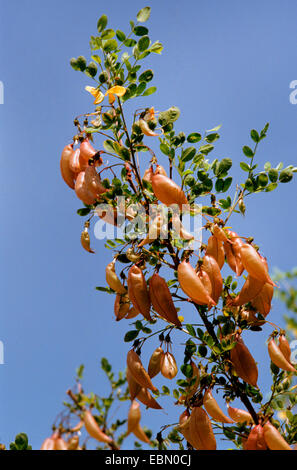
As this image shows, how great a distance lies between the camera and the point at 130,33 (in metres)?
1.64

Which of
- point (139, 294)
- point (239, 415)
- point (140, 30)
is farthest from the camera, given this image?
point (140, 30)

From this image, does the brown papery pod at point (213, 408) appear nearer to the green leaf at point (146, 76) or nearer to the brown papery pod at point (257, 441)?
the brown papery pod at point (257, 441)

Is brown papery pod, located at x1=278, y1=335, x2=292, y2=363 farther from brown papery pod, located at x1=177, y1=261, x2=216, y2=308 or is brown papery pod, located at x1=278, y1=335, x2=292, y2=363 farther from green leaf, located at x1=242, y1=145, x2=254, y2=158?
green leaf, located at x1=242, y1=145, x2=254, y2=158

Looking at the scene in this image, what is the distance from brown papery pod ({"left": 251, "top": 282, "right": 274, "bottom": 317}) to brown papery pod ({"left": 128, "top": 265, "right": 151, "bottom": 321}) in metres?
0.39

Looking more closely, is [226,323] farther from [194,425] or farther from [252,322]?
[194,425]

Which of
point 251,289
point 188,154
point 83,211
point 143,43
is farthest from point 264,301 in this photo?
point 143,43

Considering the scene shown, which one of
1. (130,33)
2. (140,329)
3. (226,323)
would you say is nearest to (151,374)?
(140,329)

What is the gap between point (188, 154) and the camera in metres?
1.55

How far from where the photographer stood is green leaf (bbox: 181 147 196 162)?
155 cm

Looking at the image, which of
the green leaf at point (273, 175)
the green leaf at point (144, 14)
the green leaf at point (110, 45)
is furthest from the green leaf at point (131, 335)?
the green leaf at point (144, 14)

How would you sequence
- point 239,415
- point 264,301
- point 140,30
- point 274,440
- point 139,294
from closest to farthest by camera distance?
point 274,440 → point 139,294 → point 264,301 → point 239,415 → point 140,30

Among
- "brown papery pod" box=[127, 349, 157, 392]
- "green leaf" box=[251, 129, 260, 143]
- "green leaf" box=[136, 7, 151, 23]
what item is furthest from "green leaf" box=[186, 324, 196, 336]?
"green leaf" box=[136, 7, 151, 23]

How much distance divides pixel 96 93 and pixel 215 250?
2.43 feet

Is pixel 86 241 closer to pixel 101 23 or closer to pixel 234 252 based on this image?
pixel 234 252
